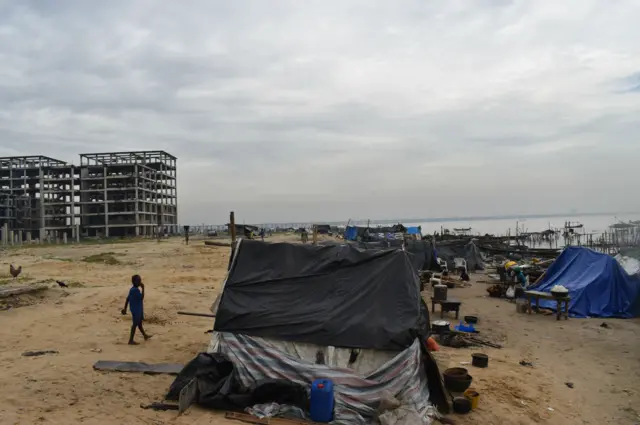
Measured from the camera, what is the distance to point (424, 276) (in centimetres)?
2095

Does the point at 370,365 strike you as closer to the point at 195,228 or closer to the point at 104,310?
the point at 104,310

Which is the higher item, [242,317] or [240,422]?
[242,317]

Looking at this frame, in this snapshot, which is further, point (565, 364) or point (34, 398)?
point (565, 364)

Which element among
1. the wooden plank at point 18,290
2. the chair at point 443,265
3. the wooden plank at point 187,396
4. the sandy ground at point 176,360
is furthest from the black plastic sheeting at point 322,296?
the chair at point 443,265

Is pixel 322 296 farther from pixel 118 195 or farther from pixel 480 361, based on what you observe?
pixel 118 195

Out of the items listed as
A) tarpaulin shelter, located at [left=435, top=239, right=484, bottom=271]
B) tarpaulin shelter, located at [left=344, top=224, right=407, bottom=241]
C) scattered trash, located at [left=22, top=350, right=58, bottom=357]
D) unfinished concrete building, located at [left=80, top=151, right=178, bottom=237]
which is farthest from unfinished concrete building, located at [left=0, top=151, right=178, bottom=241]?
scattered trash, located at [left=22, top=350, right=58, bottom=357]

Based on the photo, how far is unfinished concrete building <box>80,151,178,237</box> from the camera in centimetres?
6944

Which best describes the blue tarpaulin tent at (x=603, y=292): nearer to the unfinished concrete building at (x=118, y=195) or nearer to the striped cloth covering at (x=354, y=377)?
the striped cloth covering at (x=354, y=377)

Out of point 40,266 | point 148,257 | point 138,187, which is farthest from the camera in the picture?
point 138,187

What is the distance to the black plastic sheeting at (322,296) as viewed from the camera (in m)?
7.02

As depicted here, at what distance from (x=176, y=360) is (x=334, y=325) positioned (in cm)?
380

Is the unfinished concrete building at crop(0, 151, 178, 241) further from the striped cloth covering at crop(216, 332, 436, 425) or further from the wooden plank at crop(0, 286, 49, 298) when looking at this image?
the striped cloth covering at crop(216, 332, 436, 425)

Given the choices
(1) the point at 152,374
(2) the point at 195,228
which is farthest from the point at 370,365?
(2) the point at 195,228

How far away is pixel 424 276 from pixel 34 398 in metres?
17.1
